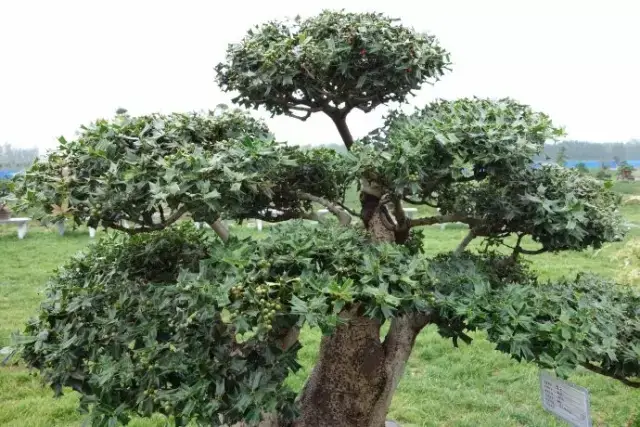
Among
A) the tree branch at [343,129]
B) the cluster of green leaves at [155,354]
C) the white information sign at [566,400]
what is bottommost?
the white information sign at [566,400]

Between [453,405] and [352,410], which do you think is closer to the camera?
[352,410]

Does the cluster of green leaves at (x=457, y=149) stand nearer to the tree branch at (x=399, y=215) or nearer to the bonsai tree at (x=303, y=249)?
the bonsai tree at (x=303, y=249)

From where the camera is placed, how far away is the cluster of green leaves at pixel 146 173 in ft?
4.72

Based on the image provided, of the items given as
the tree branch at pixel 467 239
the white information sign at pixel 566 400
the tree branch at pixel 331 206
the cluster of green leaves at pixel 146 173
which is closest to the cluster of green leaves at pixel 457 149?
the cluster of green leaves at pixel 146 173

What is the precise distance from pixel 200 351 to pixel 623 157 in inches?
582

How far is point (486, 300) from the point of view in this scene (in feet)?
5.27

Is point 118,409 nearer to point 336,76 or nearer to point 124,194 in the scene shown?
point 124,194

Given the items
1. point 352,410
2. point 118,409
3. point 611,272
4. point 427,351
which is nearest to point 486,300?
point 352,410

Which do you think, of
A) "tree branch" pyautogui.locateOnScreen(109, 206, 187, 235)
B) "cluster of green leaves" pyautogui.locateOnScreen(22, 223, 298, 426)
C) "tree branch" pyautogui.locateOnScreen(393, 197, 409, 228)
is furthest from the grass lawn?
"tree branch" pyautogui.locateOnScreen(109, 206, 187, 235)

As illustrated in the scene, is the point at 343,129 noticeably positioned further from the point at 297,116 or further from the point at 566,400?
the point at 566,400

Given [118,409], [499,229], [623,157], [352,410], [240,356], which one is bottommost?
[352,410]

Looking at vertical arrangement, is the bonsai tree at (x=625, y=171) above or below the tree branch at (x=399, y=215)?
above

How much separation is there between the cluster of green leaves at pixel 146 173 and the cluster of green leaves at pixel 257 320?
19cm

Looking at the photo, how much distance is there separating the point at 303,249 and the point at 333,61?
2.49ft
